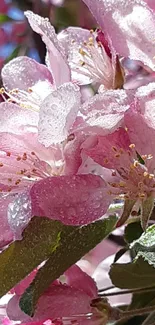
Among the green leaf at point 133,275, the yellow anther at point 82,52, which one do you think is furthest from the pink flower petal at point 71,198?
the yellow anther at point 82,52

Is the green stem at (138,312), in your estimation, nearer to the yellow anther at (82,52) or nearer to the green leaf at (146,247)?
the green leaf at (146,247)

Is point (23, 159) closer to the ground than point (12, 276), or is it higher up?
higher up

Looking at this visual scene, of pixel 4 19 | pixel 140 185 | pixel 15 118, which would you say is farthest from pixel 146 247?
pixel 4 19

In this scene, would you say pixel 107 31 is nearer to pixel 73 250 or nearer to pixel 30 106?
pixel 30 106

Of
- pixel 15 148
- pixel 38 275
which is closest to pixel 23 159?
pixel 15 148

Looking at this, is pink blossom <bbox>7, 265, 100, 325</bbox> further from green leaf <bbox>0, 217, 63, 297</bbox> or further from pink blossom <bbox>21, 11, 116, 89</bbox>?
pink blossom <bbox>21, 11, 116, 89</bbox>

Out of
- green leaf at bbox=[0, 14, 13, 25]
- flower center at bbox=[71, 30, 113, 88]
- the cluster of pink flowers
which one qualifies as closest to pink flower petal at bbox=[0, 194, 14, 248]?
the cluster of pink flowers

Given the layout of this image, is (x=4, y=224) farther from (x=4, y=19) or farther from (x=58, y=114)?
(x=4, y=19)
